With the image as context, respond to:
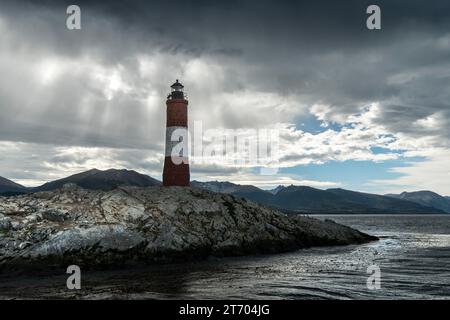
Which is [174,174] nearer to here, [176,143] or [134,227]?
[176,143]

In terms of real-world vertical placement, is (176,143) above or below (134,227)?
above

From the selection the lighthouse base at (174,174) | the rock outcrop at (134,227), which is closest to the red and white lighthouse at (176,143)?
the lighthouse base at (174,174)

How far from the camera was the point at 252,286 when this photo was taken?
29.4m

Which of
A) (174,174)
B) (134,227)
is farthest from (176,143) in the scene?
(134,227)

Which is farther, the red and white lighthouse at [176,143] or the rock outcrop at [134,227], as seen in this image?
the red and white lighthouse at [176,143]

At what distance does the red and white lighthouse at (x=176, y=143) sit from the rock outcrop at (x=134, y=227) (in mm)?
5511

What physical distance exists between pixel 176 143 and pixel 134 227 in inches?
747

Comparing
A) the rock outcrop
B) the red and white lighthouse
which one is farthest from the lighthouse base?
the rock outcrop

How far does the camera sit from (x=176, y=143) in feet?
196

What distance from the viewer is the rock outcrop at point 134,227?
38312mm

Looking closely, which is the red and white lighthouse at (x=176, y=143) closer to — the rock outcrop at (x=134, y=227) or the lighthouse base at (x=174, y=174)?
the lighthouse base at (x=174, y=174)
